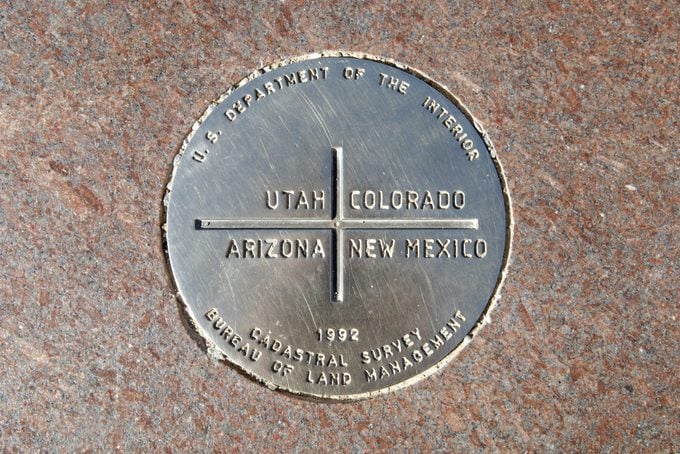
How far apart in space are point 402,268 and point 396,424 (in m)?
0.64

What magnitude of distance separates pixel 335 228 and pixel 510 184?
2.52 ft

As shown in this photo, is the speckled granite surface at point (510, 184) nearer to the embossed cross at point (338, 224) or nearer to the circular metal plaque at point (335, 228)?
the circular metal plaque at point (335, 228)

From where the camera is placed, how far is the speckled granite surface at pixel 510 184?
2.60m

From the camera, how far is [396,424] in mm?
2617

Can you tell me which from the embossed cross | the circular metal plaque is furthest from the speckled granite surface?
the embossed cross

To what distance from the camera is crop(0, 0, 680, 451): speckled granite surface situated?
260cm

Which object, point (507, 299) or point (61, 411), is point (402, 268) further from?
point (61, 411)

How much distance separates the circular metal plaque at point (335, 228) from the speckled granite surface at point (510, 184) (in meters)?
0.10

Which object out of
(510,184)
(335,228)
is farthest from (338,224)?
(510,184)

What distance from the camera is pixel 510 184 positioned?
8.84 ft

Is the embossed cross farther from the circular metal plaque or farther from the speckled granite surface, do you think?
the speckled granite surface

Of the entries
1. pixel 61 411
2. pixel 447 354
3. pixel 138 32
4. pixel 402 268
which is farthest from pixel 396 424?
pixel 138 32

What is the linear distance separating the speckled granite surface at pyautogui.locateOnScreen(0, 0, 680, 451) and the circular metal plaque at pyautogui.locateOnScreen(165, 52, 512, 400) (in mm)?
101

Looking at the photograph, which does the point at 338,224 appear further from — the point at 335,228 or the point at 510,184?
the point at 510,184
